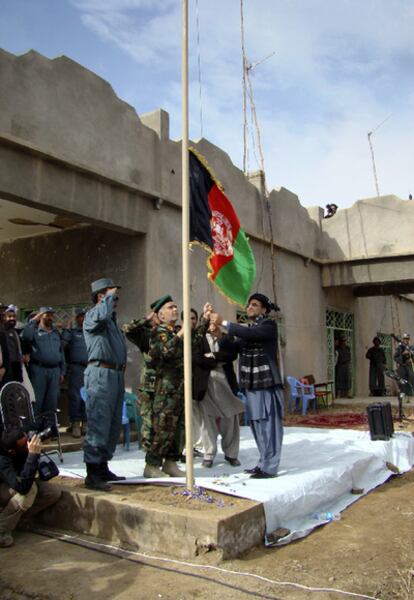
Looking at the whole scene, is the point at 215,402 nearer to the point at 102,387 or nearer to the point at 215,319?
the point at 215,319

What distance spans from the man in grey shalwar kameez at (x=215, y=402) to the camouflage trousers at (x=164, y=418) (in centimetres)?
74

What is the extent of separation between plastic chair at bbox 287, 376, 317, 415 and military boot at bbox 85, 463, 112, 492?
25.0 feet

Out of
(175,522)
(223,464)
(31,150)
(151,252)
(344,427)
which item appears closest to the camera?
(175,522)

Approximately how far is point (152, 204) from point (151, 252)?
2.50 feet

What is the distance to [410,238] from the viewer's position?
42.9ft

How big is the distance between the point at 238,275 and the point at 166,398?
1.38 m

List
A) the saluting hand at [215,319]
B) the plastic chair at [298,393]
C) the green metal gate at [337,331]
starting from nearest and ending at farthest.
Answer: the saluting hand at [215,319] → the plastic chair at [298,393] → the green metal gate at [337,331]

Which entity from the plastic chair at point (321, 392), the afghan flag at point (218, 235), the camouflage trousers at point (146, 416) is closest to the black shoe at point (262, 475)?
the camouflage trousers at point (146, 416)

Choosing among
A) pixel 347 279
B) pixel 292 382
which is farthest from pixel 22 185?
pixel 347 279

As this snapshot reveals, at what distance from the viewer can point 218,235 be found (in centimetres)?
498

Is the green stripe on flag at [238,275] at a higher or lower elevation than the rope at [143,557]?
higher

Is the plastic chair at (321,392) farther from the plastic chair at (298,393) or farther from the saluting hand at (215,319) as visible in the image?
the saluting hand at (215,319)

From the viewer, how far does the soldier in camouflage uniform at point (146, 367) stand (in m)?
4.75

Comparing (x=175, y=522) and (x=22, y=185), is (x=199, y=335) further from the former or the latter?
(x=22, y=185)
